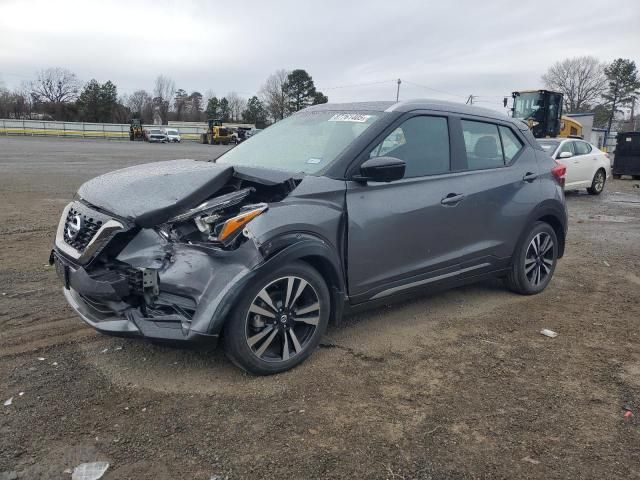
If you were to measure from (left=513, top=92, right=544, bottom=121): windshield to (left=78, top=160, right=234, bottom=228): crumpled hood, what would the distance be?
2230cm

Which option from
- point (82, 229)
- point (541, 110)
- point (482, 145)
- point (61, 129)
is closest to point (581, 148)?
point (541, 110)

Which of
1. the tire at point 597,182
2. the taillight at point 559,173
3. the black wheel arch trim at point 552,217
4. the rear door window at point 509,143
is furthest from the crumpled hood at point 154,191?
the tire at point 597,182

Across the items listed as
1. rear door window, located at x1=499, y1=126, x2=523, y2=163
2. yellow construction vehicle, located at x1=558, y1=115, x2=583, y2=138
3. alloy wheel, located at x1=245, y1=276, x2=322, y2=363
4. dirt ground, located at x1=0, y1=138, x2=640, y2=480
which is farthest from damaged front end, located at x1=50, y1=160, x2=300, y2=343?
yellow construction vehicle, located at x1=558, y1=115, x2=583, y2=138

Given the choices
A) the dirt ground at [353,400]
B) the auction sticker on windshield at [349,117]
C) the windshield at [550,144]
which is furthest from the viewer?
the windshield at [550,144]

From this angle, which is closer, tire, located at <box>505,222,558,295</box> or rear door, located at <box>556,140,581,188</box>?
tire, located at <box>505,222,558,295</box>

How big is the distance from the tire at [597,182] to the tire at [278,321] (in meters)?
13.8

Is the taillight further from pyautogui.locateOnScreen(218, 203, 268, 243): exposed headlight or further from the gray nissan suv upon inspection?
pyautogui.locateOnScreen(218, 203, 268, 243): exposed headlight

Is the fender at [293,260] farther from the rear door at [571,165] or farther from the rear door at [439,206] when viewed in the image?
the rear door at [571,165]

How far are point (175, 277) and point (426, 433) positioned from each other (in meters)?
1.68

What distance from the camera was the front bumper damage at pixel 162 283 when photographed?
10.2 feet

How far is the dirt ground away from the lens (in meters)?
2.65

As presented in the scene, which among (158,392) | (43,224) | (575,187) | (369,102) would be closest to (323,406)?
(158,392)

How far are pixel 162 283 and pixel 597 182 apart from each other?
1503 centimetres

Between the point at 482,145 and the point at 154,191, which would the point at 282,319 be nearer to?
the point at 154,191
